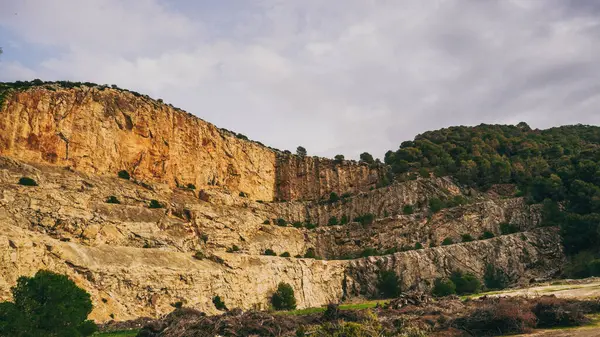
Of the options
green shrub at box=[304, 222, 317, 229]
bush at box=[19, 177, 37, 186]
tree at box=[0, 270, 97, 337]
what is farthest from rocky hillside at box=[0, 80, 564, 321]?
tree at box=[0, 270, 97, 337]

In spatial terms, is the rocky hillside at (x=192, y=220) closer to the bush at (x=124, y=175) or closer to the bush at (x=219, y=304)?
the bush at (x=219, y=304)

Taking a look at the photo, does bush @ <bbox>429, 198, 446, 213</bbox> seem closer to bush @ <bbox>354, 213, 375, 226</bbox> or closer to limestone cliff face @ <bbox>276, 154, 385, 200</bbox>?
bush @ <bbox>354, 213, 375, 226</bbox>

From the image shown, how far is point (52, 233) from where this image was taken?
134 ft

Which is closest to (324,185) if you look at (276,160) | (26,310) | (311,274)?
(276,160)

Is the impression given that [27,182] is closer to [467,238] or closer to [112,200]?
[112,200]

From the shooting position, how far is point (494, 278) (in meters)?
52.7

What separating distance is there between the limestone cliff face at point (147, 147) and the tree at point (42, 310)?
3568cm

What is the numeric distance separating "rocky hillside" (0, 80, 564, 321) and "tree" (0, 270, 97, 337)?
14232mm

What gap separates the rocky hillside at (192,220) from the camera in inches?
1597

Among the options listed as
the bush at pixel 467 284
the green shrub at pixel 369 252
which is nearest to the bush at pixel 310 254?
the green shrub at pixel 369 252

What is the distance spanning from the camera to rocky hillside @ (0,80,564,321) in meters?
40.6

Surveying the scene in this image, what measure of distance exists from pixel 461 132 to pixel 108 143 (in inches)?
2966

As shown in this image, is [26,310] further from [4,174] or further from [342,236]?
[342,236]

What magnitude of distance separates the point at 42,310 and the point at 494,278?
48.3 metres
